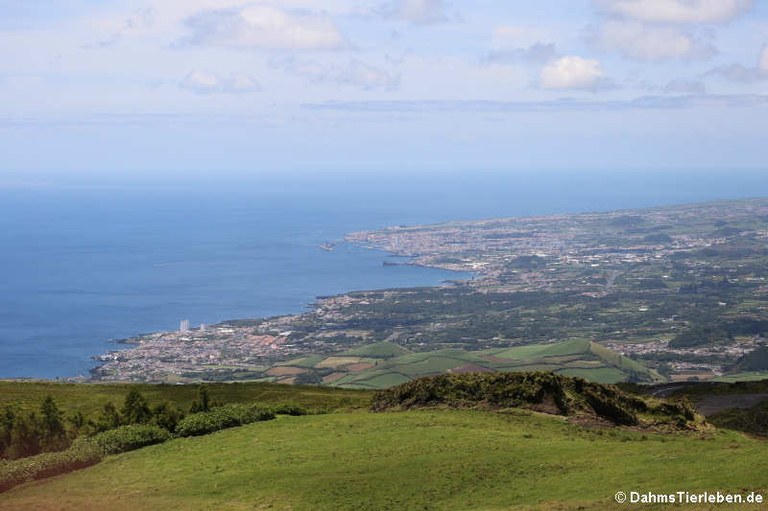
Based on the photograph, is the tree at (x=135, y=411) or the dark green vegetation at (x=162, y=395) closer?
the tree at (x=135, y=411)

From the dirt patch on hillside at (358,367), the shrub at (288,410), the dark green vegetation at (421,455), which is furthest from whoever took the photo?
the dirt patch on hillside at (358,367)

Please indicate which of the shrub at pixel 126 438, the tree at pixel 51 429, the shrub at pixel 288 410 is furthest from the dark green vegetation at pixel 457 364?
the shrub at pixel 126 438

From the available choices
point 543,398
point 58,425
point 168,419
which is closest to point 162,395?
point 58,425

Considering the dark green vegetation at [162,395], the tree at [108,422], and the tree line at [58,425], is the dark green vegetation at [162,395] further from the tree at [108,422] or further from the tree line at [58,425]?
the tree at [108,422]

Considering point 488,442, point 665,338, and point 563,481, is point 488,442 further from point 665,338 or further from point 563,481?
point 665,338

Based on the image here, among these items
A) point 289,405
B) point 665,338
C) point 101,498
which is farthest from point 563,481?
point 665,338

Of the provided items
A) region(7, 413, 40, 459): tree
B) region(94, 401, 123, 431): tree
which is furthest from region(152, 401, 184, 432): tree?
region(7, 413, 40, 459): tree

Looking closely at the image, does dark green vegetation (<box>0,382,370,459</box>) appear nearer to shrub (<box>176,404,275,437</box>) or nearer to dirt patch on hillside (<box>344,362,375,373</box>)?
shrub (<box>176,404,275,437</box>)
